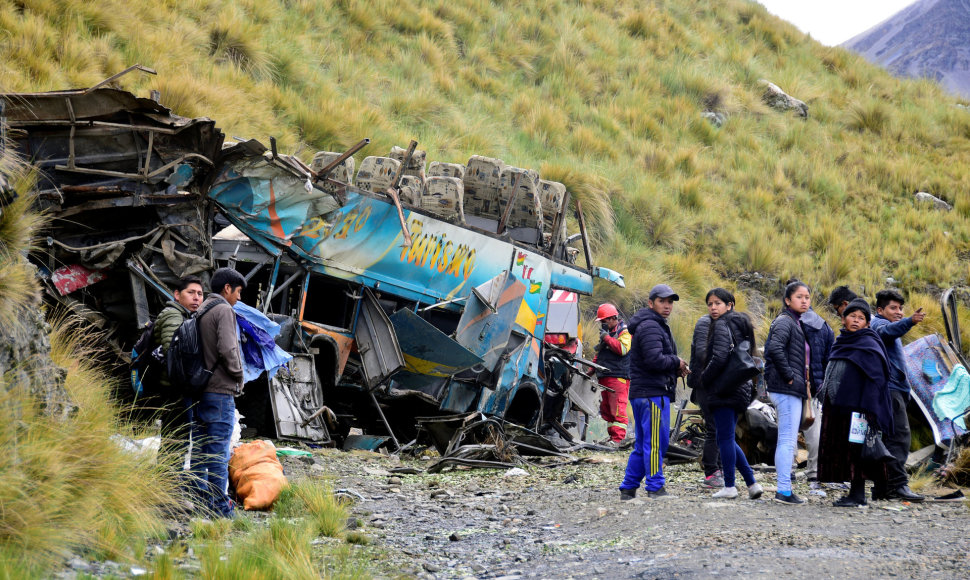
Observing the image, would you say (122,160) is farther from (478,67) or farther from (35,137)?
(478,67)

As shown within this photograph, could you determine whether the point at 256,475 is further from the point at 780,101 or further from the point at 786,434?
the point at 780,101

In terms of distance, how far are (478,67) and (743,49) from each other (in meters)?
10.8

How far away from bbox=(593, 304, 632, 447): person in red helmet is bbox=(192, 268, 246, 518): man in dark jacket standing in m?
6.41

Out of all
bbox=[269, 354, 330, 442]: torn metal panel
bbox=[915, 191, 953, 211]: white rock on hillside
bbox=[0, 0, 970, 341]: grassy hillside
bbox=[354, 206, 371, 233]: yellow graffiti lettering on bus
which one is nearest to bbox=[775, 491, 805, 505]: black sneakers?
bbox=[269, 354, 330, 442]: torn metal panel

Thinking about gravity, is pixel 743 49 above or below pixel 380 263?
above

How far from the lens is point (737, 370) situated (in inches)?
258

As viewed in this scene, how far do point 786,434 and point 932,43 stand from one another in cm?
6063

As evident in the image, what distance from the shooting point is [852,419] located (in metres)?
6.59

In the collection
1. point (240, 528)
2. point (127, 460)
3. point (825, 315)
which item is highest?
point (127, 460)

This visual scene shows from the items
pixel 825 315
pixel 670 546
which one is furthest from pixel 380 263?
pixel 825 315

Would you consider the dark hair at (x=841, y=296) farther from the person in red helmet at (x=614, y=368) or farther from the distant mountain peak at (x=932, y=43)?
the distant mountain peak at (x=932, y=43)

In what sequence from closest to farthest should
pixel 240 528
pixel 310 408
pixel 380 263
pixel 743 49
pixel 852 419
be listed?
pixel 240 528, pixel 852 419, pixel 310 408, pixel 380 263, pixel 743 49

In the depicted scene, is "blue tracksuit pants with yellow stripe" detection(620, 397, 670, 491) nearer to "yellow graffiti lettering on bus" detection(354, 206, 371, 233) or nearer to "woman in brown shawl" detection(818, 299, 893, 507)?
"woman in brown shawl" detection(818, 299, 893, 507)

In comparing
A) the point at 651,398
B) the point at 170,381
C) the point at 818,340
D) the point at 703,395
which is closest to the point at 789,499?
the point at 703,395
